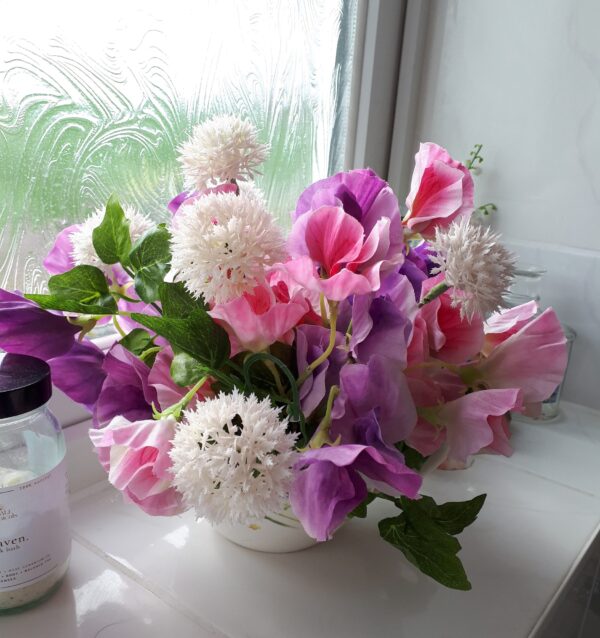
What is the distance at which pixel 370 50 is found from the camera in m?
0.87

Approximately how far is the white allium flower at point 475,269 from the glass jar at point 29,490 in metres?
0.27

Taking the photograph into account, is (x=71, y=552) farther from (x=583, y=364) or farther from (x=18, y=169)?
(x=583, y=364)

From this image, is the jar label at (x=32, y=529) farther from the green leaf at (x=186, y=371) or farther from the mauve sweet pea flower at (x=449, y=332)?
the mauve sweet pea flower at (x=449, y=332)

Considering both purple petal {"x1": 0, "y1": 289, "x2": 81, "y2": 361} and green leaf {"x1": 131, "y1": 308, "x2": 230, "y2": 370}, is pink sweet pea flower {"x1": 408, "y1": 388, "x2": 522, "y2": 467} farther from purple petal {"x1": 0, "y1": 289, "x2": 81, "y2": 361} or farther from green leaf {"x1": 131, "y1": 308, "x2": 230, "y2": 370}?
purple petal {"x1": 0, "y1": 289, "x2": 81, "y2": 361}

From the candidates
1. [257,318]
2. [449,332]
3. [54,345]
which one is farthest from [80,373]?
[449,332]

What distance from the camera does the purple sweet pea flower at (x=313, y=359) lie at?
0.38 meters

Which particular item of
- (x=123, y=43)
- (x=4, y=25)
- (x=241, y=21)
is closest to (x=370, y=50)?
(x=241, y=21)

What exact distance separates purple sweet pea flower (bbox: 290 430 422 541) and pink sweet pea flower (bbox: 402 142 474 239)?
170 mm

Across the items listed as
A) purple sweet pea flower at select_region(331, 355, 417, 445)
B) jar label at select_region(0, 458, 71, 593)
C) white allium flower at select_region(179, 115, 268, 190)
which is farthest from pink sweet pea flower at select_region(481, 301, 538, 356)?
jar label at select_region(0, 458, 71, 593)

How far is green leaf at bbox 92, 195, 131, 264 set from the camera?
1.37 ft

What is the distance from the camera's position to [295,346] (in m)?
0.41

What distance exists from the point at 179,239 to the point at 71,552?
32cm

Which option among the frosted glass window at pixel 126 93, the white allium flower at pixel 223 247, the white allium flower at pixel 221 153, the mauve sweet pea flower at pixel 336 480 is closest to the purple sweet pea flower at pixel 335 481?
the mauve sweet pea flower at pixel 336 480

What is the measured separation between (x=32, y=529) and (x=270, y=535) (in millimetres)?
174
